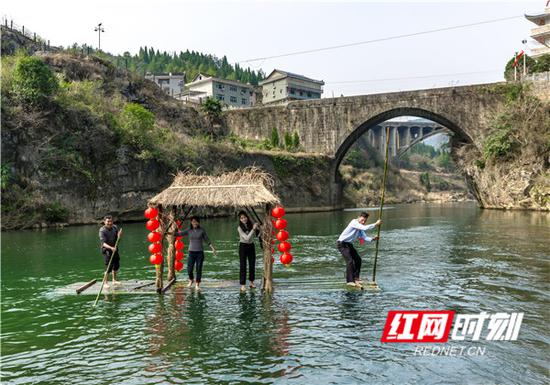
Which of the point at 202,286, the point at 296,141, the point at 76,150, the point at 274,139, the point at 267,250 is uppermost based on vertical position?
the point at 274,139

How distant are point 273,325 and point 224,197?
4467 millimetres

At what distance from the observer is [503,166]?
50.7 metres

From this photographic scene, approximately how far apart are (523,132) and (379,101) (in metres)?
17.3

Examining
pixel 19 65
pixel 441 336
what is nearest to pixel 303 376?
pixel 441 336

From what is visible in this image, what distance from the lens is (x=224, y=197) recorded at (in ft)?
45.8

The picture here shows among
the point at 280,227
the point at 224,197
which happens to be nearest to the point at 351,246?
the point at 280,227

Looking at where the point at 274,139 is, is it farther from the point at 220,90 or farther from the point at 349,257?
the point at 349,257

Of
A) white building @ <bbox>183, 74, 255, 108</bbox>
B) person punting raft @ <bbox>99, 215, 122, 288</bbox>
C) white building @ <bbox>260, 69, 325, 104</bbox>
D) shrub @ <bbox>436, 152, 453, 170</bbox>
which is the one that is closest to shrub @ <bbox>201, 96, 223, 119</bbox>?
white building @ <bbox>183, 74, 255, 108</bbox>

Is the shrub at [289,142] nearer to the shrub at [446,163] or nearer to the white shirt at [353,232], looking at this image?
the white shirt at [353,232]

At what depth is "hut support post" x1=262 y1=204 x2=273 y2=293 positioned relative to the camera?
13844 mm

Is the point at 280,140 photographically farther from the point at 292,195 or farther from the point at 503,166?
the point at 503,166

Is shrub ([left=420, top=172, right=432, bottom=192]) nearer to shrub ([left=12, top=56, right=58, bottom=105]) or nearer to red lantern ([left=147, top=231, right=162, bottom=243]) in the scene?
shrub ([left=12, top=56, right=58, bottom=105])

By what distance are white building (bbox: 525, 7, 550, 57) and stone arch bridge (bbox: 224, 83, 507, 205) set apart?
1638 cm

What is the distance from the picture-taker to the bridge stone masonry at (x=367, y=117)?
54.7 metres
